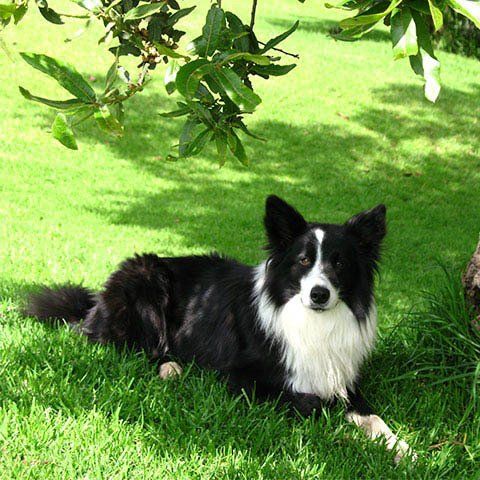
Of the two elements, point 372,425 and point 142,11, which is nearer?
point 142,11

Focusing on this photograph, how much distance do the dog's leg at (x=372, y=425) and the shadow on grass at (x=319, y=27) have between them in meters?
13.2

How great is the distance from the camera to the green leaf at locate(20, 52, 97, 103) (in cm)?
212

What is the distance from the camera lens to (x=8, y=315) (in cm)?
511

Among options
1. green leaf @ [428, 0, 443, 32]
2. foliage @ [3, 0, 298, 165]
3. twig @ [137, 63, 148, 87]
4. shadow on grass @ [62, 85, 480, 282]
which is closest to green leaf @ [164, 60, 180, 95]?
foliage @ [3, 0, 298, 165]

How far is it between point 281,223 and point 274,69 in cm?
180

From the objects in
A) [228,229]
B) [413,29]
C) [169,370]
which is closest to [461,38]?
[228,229]

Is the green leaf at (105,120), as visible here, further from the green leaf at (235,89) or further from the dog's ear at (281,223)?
the dog's ear at (281,223)

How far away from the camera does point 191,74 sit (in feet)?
6.66

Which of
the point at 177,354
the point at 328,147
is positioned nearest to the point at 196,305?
the point at 177,354

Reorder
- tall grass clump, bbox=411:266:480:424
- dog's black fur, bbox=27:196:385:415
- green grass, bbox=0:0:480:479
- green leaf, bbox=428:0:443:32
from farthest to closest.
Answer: tall grass clump, bbox=411:266:480:424, dog's black fur, bbox=27:196:385:415, green grass, bbox=0:0:480:479, green leaf, bbox=428:0:443:32

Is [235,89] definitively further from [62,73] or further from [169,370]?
[169,370]

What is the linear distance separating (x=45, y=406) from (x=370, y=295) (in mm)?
1911

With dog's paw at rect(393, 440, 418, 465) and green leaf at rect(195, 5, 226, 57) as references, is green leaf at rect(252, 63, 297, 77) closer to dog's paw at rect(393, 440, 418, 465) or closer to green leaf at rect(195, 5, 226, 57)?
green leaf at rect(195, 5, 226, 57)

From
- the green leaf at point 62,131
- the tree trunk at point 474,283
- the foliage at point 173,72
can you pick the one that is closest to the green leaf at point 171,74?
the foliage at point 173,72
